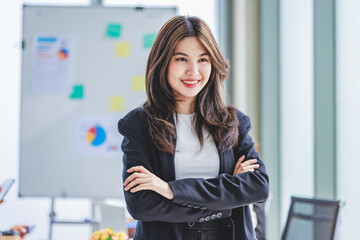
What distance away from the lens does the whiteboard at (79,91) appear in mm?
4004

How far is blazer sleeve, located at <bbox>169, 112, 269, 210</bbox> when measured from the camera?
1669mm

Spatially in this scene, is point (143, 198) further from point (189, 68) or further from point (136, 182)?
point (189, 68)

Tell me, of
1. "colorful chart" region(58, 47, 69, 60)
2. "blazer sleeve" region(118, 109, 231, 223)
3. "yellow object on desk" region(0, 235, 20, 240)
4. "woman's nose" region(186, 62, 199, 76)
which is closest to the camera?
"blazer sleeve" region(118, 109, 231, 223)

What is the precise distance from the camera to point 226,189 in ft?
5.62

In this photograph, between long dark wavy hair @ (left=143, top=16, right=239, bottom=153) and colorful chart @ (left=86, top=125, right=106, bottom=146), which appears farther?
colorful chart @ (left=86, top=125, right=106, bottom=146)

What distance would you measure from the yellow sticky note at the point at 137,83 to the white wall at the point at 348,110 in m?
1.50

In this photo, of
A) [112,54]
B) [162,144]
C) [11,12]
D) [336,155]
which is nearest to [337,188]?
[336,155]

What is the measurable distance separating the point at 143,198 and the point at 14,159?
133 inches

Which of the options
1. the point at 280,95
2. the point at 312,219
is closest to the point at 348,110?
the point at 312,219

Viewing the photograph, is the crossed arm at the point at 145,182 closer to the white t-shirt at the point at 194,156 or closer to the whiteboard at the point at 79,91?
the white t-shirt at the point at 194,156

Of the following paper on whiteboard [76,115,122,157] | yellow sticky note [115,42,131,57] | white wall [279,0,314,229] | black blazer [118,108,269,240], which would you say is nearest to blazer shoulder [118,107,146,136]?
black blazer [118,108,269,240]

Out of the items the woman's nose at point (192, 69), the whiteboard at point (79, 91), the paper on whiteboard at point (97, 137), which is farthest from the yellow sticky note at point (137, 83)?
the woman's nose at point (192, 69)

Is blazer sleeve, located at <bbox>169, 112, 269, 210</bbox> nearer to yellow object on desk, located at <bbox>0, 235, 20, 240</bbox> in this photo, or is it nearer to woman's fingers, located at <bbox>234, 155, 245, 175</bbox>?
woman's fingers, located at <bbox>234, 155, 245, 175</bbox>

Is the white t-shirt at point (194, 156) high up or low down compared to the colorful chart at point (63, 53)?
down
